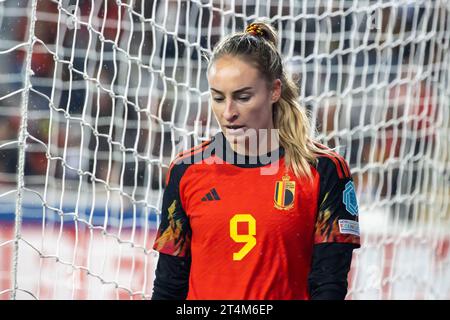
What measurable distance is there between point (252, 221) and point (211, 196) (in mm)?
130

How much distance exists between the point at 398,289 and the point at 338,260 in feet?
7.82

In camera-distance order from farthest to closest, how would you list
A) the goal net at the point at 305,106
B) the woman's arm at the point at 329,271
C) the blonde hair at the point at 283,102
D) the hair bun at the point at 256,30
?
1. the goal net at the point at 305,106
2. the hair bun at the point at 256,30
3. the blonde hair at the point at 283,102
4. the woman's arm at the point at 329,271

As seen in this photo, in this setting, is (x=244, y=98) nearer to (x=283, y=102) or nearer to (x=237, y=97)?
(x=237, y=97)

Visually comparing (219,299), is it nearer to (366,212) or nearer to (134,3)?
(134,3)

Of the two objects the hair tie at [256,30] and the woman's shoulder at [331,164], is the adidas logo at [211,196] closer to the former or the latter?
the woman's shoulder at [331,164]

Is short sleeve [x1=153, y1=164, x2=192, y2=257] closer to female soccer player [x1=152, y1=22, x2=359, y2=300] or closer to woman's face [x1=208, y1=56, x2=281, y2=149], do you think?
female soccer player [x1=152, y1=22, x2=359, y2=300]

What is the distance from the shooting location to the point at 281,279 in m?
2.09

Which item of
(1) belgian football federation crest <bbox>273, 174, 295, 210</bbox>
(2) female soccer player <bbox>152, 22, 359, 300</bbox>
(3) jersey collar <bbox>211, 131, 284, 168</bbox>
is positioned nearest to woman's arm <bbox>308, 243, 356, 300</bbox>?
(2) female soccer player <bbox>152, 22, 359, 300</bbox>

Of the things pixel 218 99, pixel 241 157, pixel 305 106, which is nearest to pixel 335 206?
pixel 241 157

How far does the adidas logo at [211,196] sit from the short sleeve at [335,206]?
10.0 inches

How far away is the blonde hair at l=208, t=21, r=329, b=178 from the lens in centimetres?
218

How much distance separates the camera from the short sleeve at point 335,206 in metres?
2.09

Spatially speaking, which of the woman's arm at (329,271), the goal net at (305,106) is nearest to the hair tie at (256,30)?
the woman's arm at (329,271)

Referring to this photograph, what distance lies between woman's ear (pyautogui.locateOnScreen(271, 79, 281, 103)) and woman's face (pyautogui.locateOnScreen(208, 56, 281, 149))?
0.04 meters
